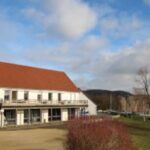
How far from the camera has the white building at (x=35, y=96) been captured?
184ft

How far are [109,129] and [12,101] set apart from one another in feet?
134

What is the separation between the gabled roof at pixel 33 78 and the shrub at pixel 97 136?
41.5 m

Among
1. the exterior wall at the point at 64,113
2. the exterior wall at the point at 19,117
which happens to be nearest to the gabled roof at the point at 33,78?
the exterior wall at the point at 64,113

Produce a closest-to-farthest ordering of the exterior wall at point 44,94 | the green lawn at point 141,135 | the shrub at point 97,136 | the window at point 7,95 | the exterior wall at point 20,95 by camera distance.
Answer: the shrub at point 97,136
the green lawn at point 141,135
the window at point 7,95
the exterior wall at point 20,95
the exterior wall at point 44,94

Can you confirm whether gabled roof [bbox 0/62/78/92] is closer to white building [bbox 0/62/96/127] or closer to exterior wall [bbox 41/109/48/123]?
white building [bbox 0/62/96/127]

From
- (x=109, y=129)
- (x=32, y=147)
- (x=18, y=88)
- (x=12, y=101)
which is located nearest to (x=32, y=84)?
(x=18, y=88)

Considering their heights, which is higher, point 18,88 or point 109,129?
point 18,88

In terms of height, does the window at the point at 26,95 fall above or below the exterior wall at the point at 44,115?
above

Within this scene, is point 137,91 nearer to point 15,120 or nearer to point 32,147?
point 15,120

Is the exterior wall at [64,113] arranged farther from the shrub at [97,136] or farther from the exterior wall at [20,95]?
the shrub at [97,136]

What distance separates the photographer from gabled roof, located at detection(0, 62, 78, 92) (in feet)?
196

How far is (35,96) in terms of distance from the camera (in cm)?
6281

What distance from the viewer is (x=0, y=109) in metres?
53.1

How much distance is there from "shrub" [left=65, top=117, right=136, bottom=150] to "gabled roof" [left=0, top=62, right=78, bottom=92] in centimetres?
4146
